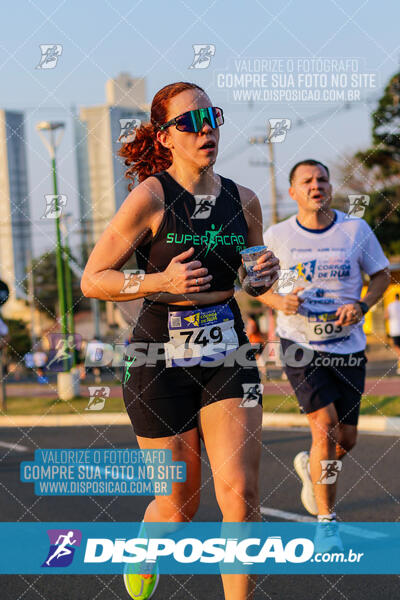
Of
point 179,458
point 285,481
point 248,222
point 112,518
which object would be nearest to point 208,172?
point 248,222

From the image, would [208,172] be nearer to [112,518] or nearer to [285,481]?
[112,518]

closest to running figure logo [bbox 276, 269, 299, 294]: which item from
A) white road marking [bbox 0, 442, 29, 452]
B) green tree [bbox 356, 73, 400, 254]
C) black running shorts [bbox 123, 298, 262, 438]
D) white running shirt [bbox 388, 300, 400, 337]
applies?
black running shorts [bbox 123, 298, 262, 438]

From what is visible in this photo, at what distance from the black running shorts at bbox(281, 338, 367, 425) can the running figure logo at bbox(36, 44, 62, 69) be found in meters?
2.52

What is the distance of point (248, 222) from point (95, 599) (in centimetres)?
191

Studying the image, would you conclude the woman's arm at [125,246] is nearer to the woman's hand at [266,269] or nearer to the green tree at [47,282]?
the woman's hand at [266,269]

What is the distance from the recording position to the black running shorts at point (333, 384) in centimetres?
487

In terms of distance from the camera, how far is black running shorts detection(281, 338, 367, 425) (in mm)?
4871

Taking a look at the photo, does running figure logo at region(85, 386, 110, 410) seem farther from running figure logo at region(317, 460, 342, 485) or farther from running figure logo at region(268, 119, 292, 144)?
running figure logo at region(268, 119, 292, 144)

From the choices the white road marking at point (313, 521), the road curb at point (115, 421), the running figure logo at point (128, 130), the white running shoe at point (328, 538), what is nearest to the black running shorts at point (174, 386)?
the running figure logo at point (128, 130)

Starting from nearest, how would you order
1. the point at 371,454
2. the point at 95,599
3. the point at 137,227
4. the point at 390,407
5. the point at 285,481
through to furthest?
the point at 137,227 → the point at 95,599 → the point at 285,481 → the point at 371,454 → the point at 390,407

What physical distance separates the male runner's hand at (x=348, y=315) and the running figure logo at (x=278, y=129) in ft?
3.46

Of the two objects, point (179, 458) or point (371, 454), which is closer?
point (179, 458)

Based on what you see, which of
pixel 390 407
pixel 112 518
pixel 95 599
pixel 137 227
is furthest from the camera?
pixel 390 407

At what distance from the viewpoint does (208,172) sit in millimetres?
3486
